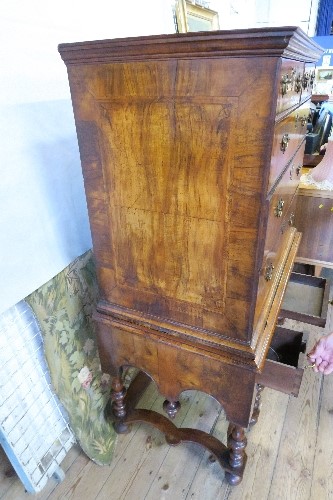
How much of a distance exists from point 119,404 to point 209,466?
398mm

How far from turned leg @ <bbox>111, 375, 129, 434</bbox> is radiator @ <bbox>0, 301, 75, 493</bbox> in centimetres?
19

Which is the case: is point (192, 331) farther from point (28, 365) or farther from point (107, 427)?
point (107, 427)

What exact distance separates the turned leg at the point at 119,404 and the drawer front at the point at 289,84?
974mm

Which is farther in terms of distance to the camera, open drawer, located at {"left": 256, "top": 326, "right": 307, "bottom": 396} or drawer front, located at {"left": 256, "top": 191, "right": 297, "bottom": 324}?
open drawer, located at {"left": 256, "top": 326, "right": 307, "bottom": 396}

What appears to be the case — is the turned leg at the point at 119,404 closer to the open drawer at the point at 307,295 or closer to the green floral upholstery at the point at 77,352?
the green floral upholstery at the point at 77,352

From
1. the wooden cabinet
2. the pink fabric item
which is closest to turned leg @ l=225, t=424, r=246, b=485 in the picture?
the wooden cabinet

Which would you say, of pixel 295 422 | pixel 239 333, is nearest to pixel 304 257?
pixel 295 422

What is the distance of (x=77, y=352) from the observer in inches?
46.7

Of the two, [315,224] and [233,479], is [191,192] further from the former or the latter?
[315,224]

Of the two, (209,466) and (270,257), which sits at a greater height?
(270,257)

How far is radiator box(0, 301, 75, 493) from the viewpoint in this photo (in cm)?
100

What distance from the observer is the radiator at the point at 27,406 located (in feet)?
3.28

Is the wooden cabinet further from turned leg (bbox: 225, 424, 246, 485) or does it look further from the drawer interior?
turned leg (bbox: 225, 424, 246, 485)

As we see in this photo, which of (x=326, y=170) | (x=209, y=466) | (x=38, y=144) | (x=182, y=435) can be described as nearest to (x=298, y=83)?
(x=38, y=144)
